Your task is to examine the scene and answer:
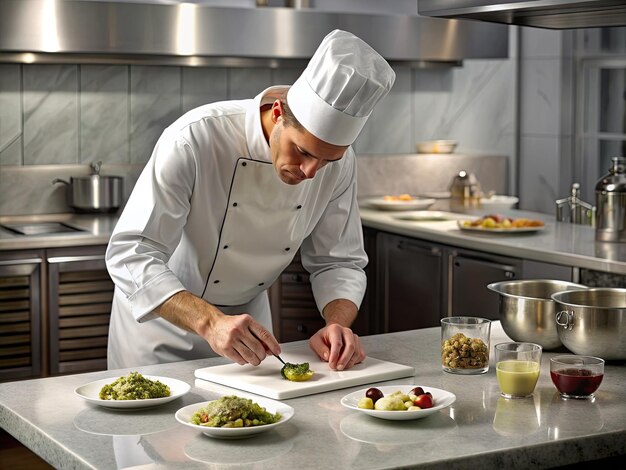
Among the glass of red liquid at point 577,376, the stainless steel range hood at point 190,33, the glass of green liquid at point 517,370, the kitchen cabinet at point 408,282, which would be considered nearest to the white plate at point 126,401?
the glass of green liquid at point 517,370

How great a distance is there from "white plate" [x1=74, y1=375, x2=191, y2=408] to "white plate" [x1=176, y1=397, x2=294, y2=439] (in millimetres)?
83

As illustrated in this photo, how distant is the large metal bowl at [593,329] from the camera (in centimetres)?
238

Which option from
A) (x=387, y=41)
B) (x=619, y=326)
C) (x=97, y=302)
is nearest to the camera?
(x=619, y=326)

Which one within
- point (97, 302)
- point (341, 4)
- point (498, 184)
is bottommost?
point (97, 302)

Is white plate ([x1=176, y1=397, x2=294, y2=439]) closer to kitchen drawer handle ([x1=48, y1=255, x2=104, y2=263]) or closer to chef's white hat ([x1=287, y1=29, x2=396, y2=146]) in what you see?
chef's white hat ([x1=287, y1=29, x2=396, y2=146])

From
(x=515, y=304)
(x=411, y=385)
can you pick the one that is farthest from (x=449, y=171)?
(x=411, y=385)

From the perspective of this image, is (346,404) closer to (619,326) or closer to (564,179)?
(619,326)

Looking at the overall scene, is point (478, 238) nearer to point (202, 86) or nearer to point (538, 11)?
point (202, 86)

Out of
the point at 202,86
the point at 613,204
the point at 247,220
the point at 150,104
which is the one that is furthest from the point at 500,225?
the point at 247,220

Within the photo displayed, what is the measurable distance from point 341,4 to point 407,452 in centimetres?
421

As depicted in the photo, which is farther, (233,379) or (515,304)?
(515,304)

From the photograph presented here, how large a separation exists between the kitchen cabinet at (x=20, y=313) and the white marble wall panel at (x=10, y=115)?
901 millimetres

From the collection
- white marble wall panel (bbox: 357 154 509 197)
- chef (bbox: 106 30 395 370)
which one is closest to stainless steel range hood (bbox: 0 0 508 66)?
white marble wall panel (bbox: 357 154 509 197)

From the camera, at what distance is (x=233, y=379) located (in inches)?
87.3
